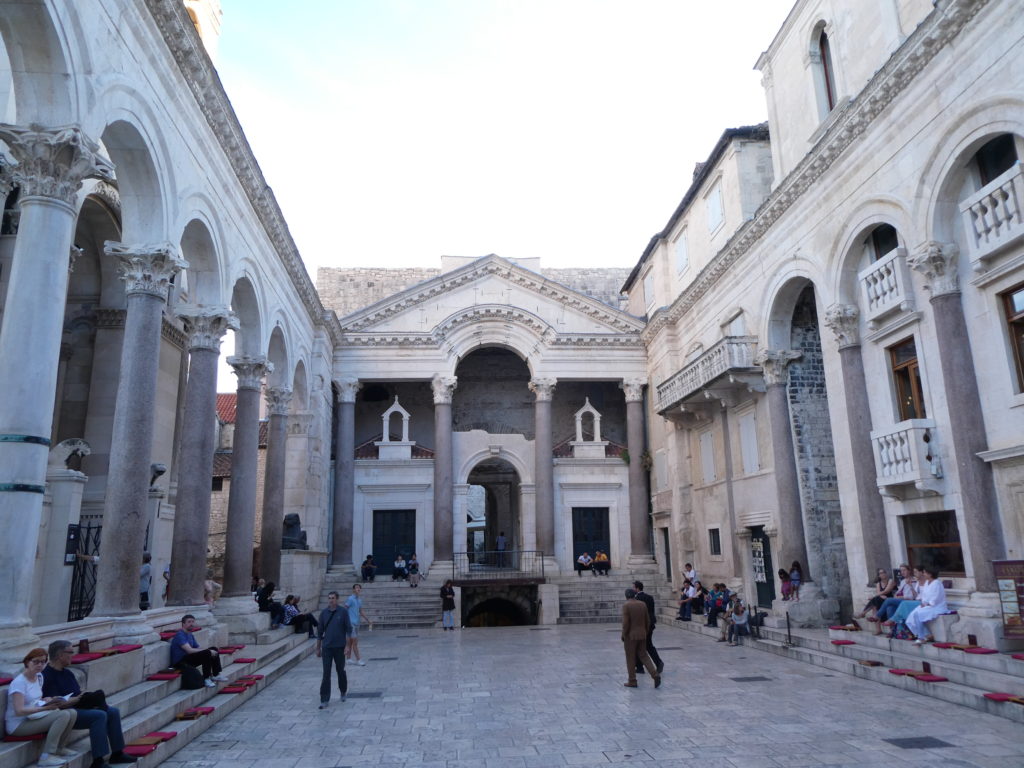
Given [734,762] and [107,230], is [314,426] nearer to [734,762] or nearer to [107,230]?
[107,230]

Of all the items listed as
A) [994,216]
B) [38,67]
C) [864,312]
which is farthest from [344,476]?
[994,216]

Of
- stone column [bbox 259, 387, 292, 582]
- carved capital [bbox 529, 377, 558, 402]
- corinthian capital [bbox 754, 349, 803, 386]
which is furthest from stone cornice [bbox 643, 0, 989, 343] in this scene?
stone column [bbox 259, 387, 292, 582]

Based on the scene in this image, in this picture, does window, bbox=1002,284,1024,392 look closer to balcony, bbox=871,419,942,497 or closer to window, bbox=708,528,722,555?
balcony, bbox=871,419,942,497

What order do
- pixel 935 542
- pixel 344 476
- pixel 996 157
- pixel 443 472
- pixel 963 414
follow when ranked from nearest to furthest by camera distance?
pixel 963 414 → pixel 996 157 → pixel 935 542 → pixel 443 472 → pixel 344 476

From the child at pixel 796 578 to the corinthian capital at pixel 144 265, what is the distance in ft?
44.9

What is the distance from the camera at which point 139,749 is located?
22.9 feet

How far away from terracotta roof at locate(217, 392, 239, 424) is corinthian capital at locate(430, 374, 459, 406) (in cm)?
1087

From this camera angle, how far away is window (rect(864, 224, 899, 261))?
1433 centimetres

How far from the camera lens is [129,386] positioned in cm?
1073

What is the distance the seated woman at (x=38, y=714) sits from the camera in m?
6.21

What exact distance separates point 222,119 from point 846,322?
40.8ft

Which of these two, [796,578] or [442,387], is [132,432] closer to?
[796,578]

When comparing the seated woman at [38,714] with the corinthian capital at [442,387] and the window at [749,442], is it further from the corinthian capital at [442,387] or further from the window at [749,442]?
the corinthian capital at [442,387]

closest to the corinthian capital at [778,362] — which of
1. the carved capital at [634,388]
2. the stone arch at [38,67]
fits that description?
the carved capital at [634,388]
